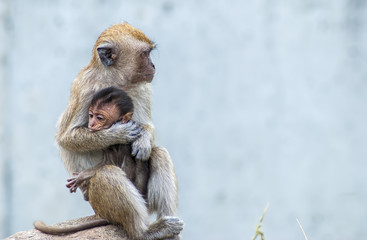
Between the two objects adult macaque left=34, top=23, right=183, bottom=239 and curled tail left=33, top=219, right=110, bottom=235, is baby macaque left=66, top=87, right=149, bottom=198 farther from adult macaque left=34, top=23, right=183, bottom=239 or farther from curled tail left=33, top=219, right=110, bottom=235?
curled tail left=33, top=219, right=110, bottom=235

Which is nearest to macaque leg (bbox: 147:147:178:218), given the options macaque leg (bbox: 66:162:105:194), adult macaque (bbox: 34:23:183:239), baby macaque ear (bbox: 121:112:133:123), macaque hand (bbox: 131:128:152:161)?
adult macaque (bbox: 34:23:183:239)

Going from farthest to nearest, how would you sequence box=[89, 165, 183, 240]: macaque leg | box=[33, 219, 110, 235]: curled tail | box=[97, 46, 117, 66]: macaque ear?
box=[97, 46, 117, 66]: macaque ear, box=[33, 219, 110, 235]: curled tail, box=[89, 165, 183, 240]: macaque leg

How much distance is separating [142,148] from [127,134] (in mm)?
187

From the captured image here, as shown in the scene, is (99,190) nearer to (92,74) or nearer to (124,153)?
(124,153)

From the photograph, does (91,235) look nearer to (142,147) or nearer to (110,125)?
(142,147)

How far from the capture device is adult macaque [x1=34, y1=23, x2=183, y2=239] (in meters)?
6.48

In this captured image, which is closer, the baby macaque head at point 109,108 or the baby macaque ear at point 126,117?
the baby macaque head at point 109,108

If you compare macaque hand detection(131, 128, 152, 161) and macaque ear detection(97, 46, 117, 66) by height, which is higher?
macaque ear detection(97, 46, 117, 66)

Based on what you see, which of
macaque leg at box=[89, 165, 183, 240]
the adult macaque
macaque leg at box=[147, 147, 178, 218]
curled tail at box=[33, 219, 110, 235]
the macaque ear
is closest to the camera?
macaque leg at box=[89, 165, 183, 240]

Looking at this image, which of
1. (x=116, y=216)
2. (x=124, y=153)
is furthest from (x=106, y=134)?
(x=116, y=216)

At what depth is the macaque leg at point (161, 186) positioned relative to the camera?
6773mm

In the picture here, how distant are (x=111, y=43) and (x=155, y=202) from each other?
59.5 inches

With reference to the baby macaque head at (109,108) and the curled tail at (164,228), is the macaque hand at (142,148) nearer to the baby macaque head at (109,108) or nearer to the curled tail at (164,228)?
the baby macaque head at (109,108)

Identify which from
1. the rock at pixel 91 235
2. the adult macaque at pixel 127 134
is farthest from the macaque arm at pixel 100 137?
the rock at pixel 91 235
